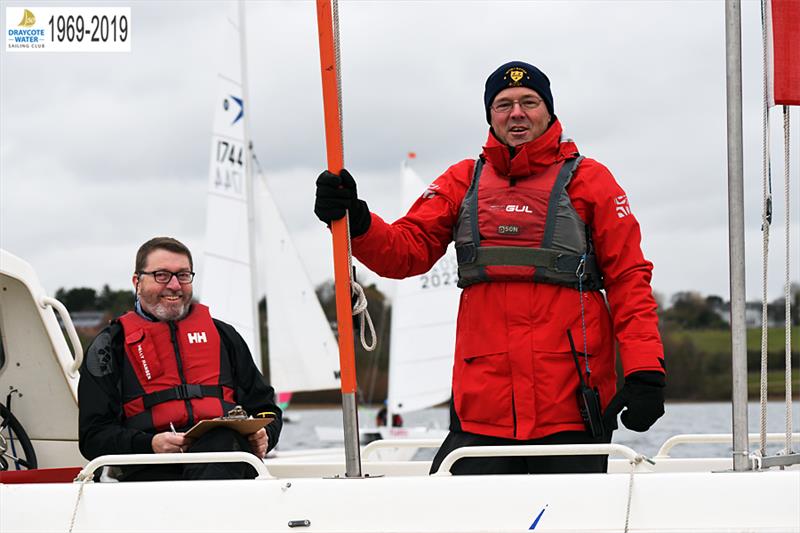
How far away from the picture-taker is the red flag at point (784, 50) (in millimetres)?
3309

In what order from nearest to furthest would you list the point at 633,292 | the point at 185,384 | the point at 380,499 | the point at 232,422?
the point at 380,499 → the point at 633,292 → the point at 232,422 → the point at 185,384

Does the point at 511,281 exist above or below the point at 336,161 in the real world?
below

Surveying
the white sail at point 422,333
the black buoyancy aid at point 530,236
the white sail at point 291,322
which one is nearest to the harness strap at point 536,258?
the black buoyancy aid at point 530,236

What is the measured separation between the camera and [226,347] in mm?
4605

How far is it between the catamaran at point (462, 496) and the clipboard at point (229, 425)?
0.57m

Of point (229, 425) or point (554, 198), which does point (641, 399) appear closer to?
point (554, 198)

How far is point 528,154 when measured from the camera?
3.86m

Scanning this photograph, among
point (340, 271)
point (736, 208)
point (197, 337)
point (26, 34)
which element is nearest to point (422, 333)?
point (26, 34)

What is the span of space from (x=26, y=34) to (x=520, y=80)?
8.31 m

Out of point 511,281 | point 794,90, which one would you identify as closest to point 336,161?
point 511,281

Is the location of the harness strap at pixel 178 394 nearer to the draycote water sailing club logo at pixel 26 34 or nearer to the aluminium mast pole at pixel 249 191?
the draycote water sailing club logo at pixel 26 34

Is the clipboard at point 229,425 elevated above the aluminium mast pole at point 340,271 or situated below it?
below

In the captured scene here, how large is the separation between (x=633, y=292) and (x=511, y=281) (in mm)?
377

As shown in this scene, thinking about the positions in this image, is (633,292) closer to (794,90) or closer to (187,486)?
(794,90)
